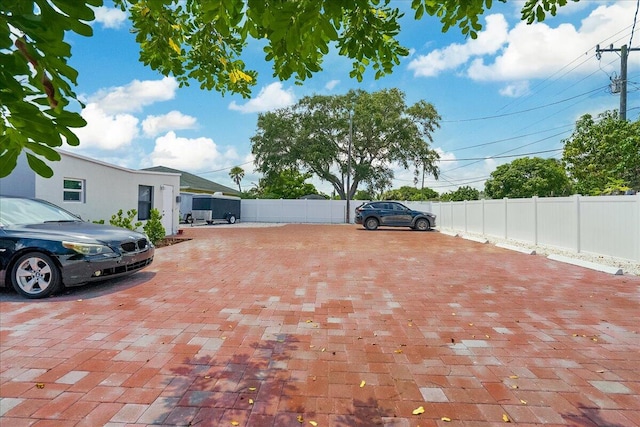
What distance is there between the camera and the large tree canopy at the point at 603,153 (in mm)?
16359

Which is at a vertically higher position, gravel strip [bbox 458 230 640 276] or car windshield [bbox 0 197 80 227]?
car windshield [bbox 0 197 80 227]

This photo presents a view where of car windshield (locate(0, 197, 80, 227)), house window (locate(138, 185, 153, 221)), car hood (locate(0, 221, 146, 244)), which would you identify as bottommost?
car hood (locate(0, 221, 146, 244))

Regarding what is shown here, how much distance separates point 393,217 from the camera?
19062 millimetres

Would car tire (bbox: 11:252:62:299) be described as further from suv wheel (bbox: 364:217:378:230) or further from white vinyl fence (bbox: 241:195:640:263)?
suv wheel (bbox: 364:217:378:230)

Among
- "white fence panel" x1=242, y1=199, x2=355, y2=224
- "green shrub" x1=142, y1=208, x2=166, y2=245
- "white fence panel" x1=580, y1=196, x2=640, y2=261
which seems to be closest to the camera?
"white fence panel" x1=580, y1=196, x2=640, y2=261

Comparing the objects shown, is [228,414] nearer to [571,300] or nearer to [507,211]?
[571,300]

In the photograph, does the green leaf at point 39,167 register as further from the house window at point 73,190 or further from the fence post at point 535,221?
the fence post at point 535,221

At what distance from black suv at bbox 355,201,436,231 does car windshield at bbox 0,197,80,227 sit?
1496 cm

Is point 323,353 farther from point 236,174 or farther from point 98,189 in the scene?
point 236,174

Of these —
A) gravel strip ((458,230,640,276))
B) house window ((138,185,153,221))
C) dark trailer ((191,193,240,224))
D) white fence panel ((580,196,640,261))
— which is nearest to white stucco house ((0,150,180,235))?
house window ((138,185,153,221))

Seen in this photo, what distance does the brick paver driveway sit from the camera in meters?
2.34

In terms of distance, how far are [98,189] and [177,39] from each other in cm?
837

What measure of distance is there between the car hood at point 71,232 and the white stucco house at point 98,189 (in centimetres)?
168

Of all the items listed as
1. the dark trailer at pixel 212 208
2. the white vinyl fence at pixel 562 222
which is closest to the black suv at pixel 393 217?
the white vinyl fence at pixel 562 222
